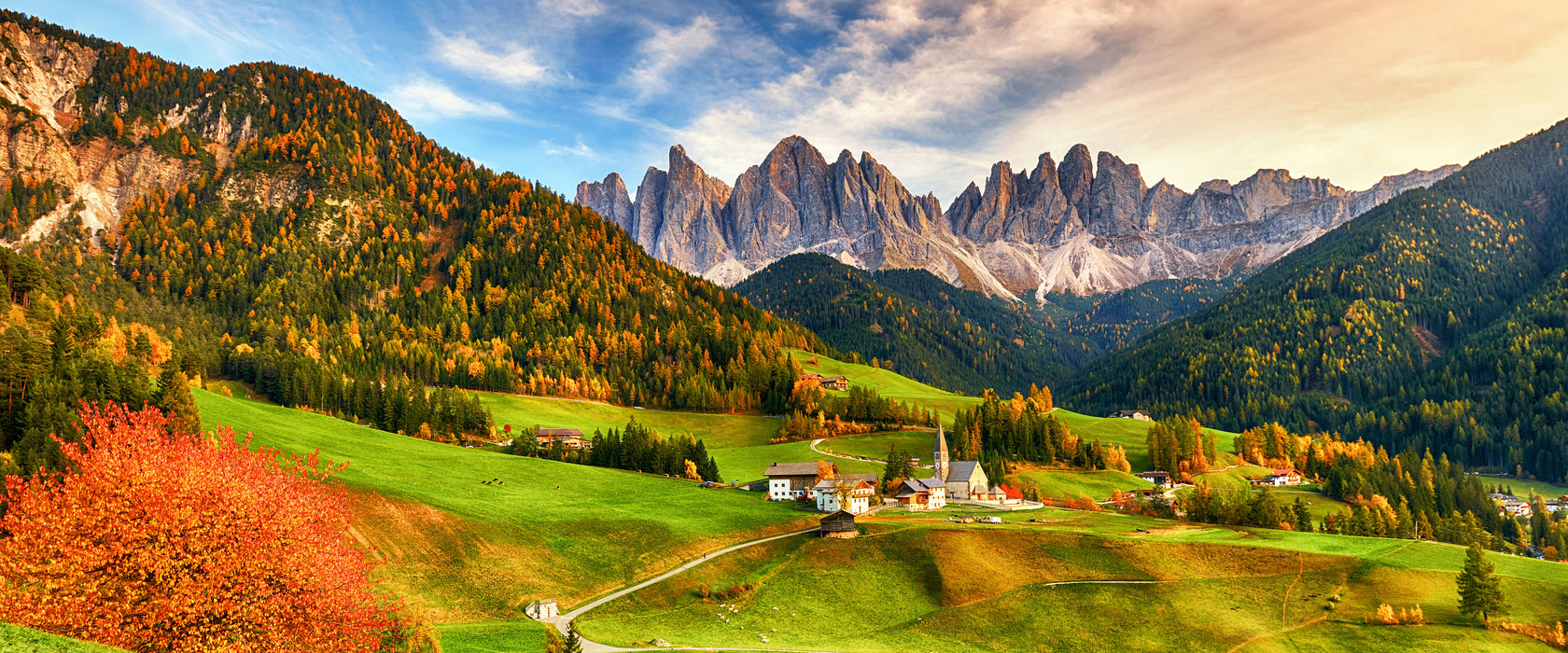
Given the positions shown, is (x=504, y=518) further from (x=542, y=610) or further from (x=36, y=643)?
(x=36, y=643)

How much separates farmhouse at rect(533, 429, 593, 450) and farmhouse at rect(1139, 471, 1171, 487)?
94713mm

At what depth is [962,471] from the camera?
10569 cm

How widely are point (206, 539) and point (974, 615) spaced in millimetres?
50410

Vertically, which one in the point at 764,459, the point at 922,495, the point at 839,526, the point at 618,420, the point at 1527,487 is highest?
the point at 618,420

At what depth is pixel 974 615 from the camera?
200 feet

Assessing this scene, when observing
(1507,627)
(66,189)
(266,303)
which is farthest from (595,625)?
(66,189)

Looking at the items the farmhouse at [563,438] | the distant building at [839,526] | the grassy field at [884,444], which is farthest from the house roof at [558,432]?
the distant building at [839,526]

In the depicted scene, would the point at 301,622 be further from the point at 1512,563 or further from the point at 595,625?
the point at 1512,563

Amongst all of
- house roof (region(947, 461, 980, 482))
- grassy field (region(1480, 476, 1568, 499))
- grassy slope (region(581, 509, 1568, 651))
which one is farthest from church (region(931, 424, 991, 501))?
grassy field (region(1480, 476, 1568, 499))

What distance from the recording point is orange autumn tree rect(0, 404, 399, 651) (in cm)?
2603

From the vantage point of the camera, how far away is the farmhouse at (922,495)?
98.1m

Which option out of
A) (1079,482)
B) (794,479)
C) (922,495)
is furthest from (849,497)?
(1079,482)

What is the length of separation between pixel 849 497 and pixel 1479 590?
53527 mm

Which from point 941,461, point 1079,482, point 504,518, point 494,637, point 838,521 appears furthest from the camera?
point 1079,482
